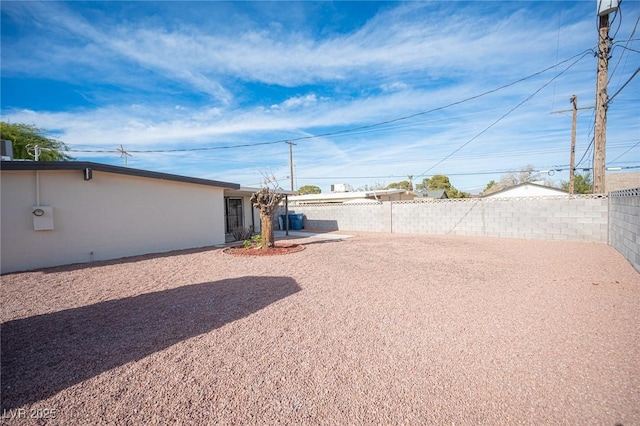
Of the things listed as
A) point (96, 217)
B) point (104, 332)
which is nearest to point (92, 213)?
point (96, 217)

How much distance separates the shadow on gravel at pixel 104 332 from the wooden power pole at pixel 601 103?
11587 mm

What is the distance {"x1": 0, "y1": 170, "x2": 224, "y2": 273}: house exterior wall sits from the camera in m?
6.65

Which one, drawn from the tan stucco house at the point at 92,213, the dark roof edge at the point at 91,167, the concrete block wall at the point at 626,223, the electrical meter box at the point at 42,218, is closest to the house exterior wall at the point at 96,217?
the tan stucco house at the point at 92,213

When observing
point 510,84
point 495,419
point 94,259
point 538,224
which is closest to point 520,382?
point 495,419

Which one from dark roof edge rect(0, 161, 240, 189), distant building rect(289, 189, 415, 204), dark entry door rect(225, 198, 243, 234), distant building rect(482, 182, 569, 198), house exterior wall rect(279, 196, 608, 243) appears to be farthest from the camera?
distant building rect(482, 182, 569, 198)

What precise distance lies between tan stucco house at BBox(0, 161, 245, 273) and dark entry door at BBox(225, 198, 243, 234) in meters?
3.17

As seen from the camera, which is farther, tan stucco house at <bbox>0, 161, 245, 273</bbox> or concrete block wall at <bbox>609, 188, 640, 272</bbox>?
tan stucco house at <bbox>0, 161, 245, 273</bbox>

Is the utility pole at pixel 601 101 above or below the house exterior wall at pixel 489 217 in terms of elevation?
above

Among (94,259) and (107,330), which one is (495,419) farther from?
(94,259)

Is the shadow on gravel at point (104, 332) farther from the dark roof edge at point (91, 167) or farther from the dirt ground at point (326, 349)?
the dark roof edge at point (91, 167)

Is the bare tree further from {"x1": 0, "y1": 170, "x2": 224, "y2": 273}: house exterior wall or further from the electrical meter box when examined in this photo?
the electrical meter box

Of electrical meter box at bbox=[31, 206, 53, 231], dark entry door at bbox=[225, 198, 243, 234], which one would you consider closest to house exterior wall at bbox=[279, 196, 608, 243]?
dark entry door at bbox=[225, 198, 243, 234]

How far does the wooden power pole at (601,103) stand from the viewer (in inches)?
369

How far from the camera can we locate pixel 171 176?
9367 millimetres
